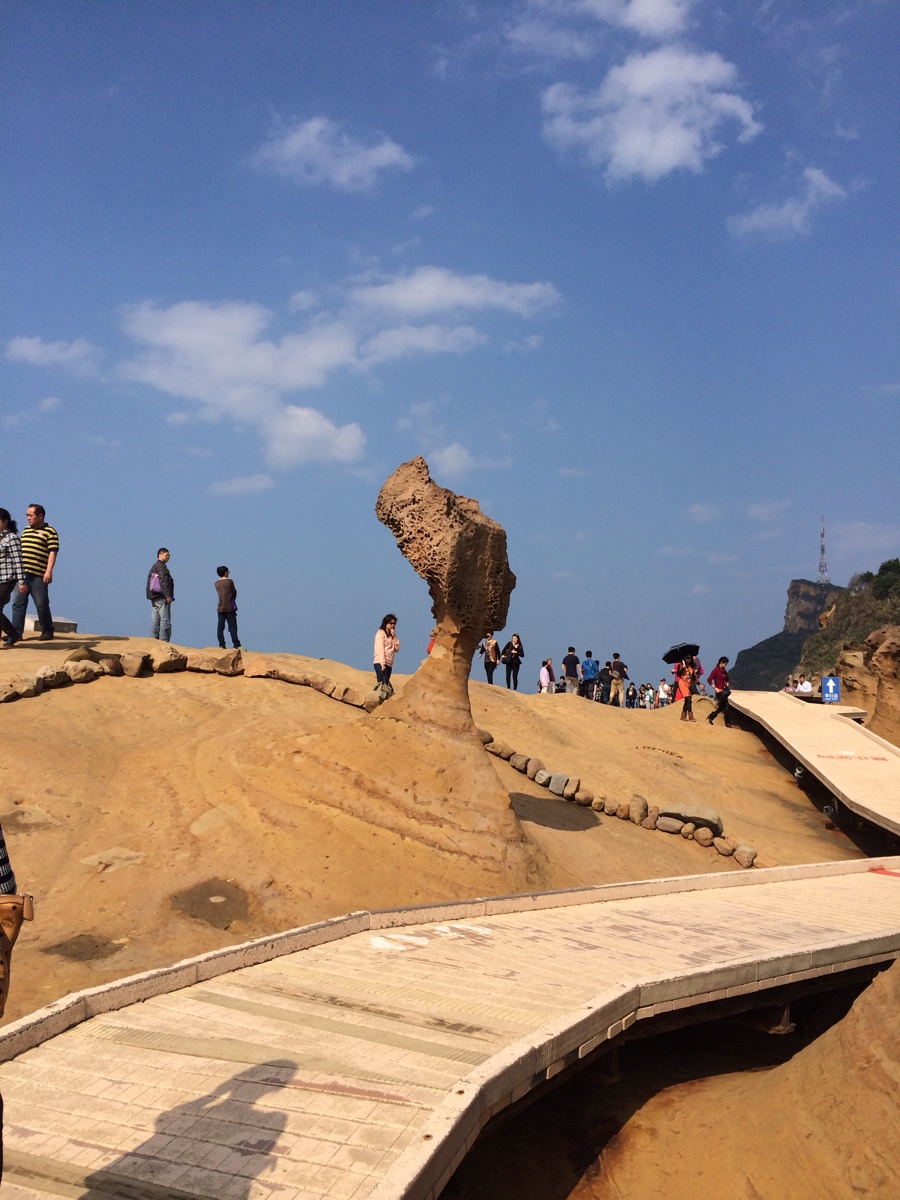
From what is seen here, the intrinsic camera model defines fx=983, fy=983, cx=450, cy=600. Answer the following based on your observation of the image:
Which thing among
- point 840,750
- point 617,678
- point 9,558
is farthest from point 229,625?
point 617,678

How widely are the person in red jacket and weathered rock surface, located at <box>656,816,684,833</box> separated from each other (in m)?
7.67

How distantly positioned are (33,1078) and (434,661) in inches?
216

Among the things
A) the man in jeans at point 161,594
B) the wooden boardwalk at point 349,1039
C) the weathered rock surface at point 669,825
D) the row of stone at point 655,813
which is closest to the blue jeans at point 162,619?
the man in jeans at point 161,594

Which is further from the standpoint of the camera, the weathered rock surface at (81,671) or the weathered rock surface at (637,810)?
the weathered rock surface at (637,810)

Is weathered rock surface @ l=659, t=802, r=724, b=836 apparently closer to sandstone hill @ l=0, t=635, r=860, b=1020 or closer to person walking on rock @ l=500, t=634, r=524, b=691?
sandstone hill @ l=0, t=635, r=860, b=1020

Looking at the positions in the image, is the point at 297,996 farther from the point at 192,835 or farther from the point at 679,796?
the point at 679,796

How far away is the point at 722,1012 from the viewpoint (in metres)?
5.15

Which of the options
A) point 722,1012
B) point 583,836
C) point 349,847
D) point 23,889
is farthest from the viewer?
point 583,836

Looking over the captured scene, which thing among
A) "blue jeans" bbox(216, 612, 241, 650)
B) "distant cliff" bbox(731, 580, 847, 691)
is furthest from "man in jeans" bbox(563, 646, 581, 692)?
"distant cliff" bbox(731, 580, 847, 691)

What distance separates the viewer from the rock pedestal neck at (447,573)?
8.28 m

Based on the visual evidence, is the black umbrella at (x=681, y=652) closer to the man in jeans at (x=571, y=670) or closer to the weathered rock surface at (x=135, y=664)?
the man in jeans at (x=571, y=670)

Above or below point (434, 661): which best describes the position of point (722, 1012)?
below

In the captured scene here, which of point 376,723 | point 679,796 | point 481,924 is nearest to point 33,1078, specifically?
point 481,924

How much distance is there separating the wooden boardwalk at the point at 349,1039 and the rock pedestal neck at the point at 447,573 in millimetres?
2525
